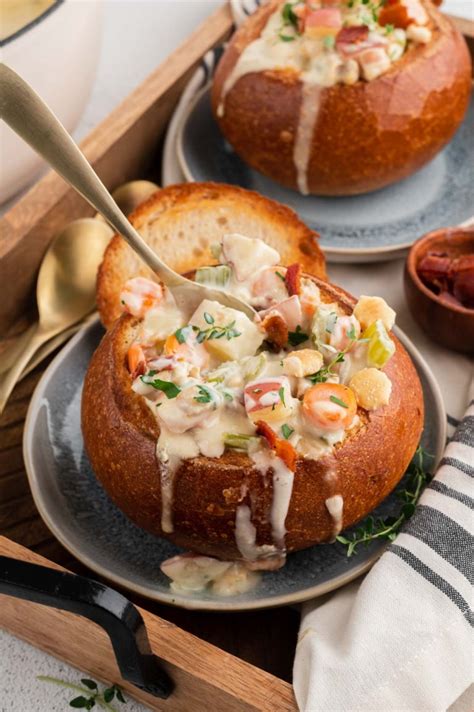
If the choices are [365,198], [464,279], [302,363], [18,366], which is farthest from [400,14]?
[18,366]

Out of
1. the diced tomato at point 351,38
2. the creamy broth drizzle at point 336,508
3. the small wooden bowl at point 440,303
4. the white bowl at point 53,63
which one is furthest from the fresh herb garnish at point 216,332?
the diced tomato at point 351,38

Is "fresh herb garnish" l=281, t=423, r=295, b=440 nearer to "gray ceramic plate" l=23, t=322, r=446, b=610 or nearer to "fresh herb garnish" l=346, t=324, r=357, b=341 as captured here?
"fresh herb garnish" l=346, t=324, r=357, b=341

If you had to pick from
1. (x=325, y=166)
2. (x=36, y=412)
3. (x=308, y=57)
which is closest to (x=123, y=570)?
(x=36, y=412)

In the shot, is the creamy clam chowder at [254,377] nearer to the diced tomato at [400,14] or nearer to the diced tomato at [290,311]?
the diced tomato at [290,311]

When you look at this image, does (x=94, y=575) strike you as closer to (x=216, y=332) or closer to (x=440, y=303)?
(x=216, y=332)

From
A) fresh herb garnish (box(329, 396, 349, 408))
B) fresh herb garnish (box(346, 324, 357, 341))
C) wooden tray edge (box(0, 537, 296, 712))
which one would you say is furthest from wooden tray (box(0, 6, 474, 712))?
fresh herb garnish (box(346, 324, 357, 341))

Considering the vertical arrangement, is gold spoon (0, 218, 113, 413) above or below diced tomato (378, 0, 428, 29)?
above

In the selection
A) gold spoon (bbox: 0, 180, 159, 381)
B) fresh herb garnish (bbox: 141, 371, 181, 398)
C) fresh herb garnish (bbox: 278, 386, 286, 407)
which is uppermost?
fresh herb garnish (bbox: 141, 371, 181, 398)
